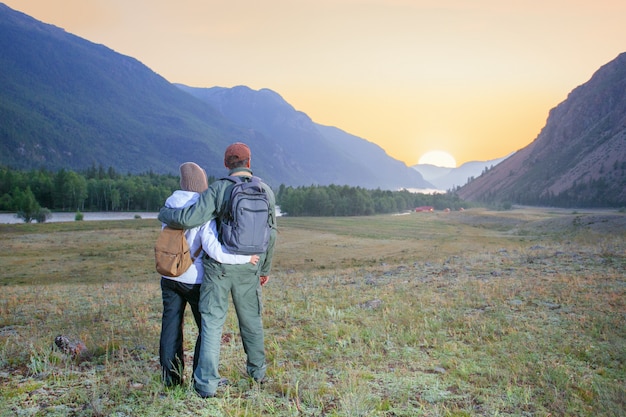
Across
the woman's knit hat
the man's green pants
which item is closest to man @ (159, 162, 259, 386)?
the woman's knit hat

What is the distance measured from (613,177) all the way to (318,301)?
195 m

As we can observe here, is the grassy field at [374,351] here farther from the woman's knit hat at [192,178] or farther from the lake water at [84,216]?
the lake water at [84,216]

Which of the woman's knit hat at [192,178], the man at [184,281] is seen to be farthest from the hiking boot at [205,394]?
the woman's knit hat at [192,178]

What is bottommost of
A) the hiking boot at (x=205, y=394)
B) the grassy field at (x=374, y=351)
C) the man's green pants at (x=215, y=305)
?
the grassy field at (x=374, y=351)

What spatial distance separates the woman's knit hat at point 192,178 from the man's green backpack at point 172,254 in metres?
0.70

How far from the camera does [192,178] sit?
248 inches

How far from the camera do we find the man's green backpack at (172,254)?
19.0ft

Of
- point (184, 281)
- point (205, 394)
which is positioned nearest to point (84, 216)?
point (184, 281)

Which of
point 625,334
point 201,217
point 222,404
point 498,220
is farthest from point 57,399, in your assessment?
point 498,220

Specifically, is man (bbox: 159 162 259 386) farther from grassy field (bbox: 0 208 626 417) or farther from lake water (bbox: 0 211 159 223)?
lake water (bbox: 0 211 159 223)

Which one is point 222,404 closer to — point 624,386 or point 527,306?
point 624,386

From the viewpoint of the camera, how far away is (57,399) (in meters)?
5.82

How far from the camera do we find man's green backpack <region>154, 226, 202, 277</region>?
228 inches

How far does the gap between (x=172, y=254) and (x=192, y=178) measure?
1.19 metres
